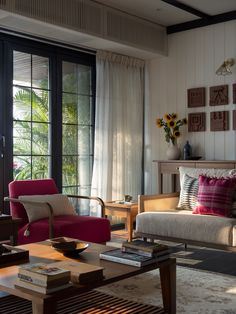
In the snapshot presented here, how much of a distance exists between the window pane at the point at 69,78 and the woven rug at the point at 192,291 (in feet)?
9.03

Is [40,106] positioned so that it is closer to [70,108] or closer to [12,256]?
[70,108]

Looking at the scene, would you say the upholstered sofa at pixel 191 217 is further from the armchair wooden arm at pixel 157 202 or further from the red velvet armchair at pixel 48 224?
the red velvet armchair at pixel 48 224

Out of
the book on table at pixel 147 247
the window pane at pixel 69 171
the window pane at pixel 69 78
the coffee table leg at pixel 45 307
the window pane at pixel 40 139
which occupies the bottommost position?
the coffee table leg at pixel 45 307

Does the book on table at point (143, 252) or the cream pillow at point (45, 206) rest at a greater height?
the cream pillow at point (45, 206)

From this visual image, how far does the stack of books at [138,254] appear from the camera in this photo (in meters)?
2.57

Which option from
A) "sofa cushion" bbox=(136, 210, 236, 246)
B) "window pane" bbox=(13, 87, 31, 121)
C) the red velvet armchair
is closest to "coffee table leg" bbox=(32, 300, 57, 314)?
the red velvet armchair

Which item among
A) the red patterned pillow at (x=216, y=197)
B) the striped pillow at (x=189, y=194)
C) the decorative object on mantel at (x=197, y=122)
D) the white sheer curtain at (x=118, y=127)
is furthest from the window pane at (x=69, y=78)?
the red patterned pillow at (x=216, y=197)

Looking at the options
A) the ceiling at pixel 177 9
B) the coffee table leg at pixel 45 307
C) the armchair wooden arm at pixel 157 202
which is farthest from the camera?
the ceiling at pixel 177 9

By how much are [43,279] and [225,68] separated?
395 cm

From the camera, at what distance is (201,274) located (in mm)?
3730

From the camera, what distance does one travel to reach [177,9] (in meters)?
5.41

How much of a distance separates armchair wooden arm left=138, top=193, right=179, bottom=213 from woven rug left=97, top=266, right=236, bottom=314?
3.27 ft

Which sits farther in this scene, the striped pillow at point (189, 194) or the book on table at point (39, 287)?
the striped pillow at point (189, 194)

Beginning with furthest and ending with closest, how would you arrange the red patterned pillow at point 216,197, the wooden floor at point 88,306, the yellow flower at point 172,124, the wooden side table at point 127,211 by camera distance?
the yellow flower at point 172,124
the wooden side table at point 127,211
the red patterned pillow at point 216,197
the wooden floor at point 88,306
